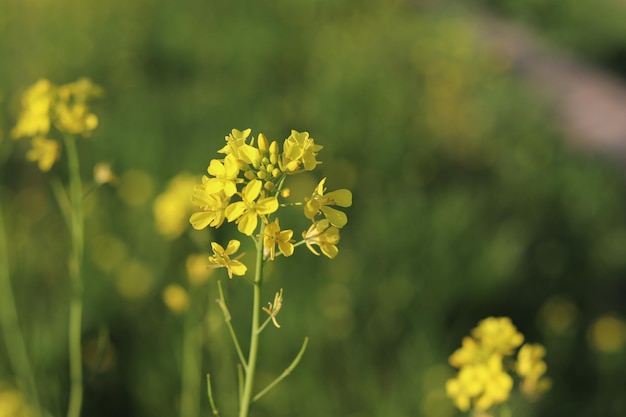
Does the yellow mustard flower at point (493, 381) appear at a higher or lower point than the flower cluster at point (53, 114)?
lower

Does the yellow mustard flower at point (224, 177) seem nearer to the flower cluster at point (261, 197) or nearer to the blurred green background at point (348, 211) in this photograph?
the flower cluster at point (261, 197)

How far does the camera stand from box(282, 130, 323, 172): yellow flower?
82 centimetres

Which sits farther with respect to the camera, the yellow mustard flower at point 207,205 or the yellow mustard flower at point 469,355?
the yellow mustard flower at point 469,355

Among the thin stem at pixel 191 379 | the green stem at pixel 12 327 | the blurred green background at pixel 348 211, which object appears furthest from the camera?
the blurred green background at pixel 348 211

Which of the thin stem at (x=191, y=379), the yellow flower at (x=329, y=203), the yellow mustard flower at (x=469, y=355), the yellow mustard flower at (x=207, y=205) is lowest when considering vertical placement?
the thin stem at (x=191, y=379)

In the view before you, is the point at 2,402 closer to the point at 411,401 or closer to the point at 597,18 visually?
the point at 411,401

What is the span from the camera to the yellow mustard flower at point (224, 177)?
80 centimetres

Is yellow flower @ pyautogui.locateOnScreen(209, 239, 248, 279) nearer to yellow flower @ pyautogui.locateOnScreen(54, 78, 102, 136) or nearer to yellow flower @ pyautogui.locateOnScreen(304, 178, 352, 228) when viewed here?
yellow flower @ pyautogui.locateOnScreen(304, 178, 352, 228)

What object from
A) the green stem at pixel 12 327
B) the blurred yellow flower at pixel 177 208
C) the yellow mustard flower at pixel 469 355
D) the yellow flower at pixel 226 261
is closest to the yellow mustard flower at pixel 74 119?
the green stem at pixel 12 327

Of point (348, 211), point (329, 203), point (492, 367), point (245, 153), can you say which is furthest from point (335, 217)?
point (348, 211)

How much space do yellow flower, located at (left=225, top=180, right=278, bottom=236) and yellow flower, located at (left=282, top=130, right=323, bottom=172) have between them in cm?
6

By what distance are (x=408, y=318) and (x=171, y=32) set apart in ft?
10.3

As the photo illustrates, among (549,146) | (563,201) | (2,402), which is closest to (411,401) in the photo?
(2,402)

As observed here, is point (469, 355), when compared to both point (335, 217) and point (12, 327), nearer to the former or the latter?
point (335, 217)
